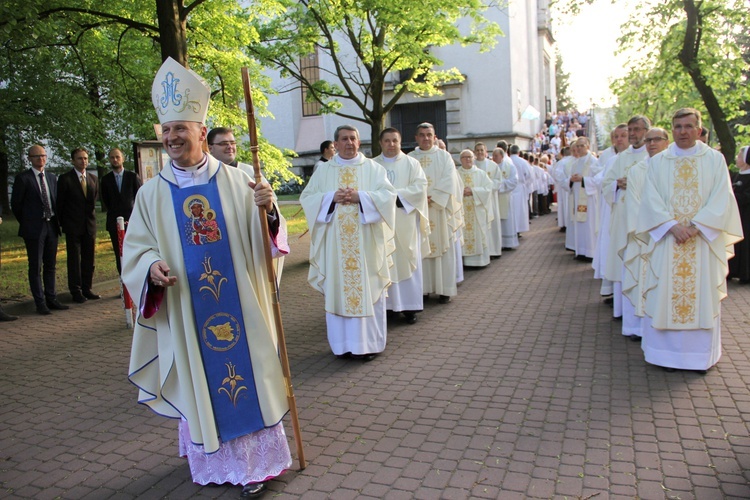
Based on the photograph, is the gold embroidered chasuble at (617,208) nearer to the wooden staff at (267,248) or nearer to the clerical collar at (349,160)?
the clerical collar at (349,160)

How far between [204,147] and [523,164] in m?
14.1

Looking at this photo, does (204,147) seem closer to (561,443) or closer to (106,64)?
(561,443)

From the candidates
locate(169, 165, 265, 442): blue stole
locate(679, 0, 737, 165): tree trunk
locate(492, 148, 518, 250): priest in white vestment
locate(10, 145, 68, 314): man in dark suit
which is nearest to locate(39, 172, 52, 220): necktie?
locate(10, 145, 68, 314): man in dark suit

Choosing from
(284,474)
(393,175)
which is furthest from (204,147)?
(393,175)

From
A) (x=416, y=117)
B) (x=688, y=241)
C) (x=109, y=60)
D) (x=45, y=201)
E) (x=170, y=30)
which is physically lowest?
(x=688, y=241)

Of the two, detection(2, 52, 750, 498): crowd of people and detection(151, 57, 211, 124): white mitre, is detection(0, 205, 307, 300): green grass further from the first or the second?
detection(151, 57, 211, 124): white mitre

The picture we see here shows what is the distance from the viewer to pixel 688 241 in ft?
18.9

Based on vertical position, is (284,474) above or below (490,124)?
below

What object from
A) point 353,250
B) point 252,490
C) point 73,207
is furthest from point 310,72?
point 252,490

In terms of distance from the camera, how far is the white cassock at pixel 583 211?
39.0 ft

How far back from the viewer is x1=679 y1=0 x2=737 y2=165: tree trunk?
1270 cm

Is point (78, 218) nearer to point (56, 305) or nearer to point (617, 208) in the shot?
point (56, 305)

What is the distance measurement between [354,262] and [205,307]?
2945 millimetres

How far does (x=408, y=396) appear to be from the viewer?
5539 mm
